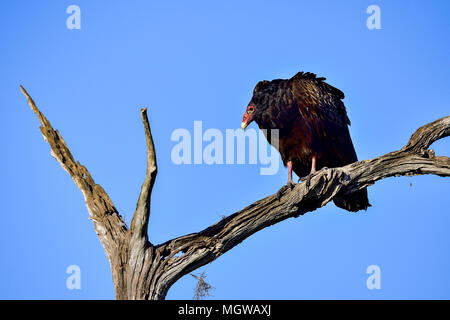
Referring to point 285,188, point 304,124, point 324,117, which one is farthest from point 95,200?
point 324,117

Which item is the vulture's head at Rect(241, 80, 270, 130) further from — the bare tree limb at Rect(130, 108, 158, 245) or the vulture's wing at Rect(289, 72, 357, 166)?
the bare tree limb at Rect(130, 108, 158, 245)

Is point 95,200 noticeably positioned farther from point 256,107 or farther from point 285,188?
point 256,107

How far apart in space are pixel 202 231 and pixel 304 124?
1.91 meters

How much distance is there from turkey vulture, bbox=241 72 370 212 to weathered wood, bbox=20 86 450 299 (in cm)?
89

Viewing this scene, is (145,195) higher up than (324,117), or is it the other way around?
(324,117)

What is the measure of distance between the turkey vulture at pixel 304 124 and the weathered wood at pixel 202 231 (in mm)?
886

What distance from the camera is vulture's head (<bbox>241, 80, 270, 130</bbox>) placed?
6.21 meters

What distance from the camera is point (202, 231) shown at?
4938 millimetres

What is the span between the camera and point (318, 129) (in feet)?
20.1

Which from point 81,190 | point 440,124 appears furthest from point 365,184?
point 81,190

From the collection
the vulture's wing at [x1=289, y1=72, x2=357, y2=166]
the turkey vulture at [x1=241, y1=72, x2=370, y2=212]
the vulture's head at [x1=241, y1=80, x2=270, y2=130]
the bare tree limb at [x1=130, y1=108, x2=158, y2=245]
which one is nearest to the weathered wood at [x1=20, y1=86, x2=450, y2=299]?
the bare tree limb at [x1=130, y1=108, x2=158, y2=245]
